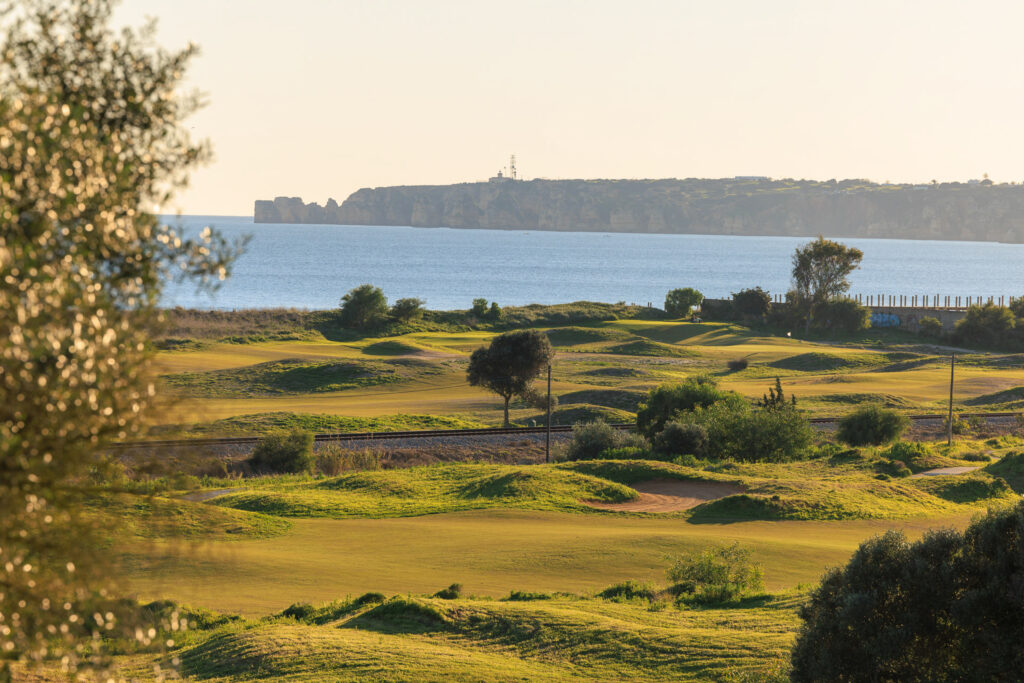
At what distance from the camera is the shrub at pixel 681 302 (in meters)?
118

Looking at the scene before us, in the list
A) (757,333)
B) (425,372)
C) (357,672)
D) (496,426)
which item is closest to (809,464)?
(496,426)

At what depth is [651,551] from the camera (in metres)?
27.3

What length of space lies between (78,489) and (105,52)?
3.45 m

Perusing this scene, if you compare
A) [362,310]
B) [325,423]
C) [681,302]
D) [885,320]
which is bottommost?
[325,423]

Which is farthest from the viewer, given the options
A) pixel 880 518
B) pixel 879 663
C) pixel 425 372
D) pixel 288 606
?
pixel 425 372

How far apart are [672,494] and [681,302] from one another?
83383mm

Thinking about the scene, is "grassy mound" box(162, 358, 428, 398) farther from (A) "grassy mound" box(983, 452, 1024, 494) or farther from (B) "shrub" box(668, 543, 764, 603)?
(B) "shrub" box(668, 543, 764, 603)

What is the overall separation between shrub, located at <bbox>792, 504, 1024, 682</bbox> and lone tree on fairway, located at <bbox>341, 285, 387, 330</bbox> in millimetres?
89992

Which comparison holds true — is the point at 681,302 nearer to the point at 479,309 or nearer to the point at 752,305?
the point at 752,305

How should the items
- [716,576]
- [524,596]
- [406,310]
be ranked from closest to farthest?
[524,596] → [716,576] → [406,310]

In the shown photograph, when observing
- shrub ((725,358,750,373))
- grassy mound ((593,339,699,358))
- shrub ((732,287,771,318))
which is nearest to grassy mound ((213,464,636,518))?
shrub ((725,358,750,373))

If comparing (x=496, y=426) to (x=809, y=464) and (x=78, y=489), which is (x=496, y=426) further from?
(x=78, y=489)

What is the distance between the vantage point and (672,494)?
3725cm

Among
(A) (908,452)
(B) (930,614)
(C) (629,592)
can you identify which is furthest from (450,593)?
(A) (908,452)
